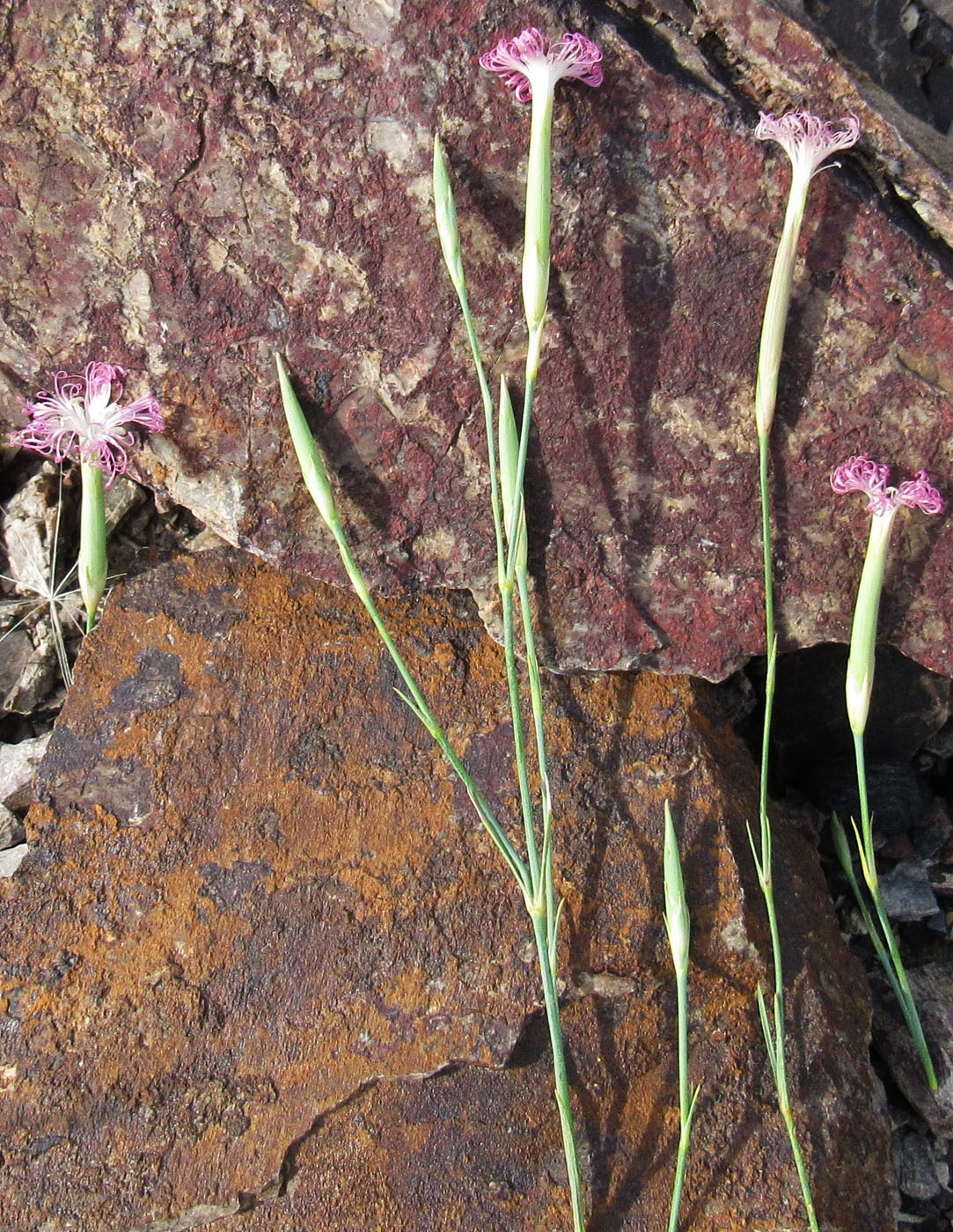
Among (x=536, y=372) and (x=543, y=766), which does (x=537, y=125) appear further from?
(x=543, y=766)

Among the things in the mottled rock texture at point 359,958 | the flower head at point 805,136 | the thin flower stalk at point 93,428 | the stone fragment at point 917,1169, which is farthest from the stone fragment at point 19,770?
the stone fragment at point 917,1169

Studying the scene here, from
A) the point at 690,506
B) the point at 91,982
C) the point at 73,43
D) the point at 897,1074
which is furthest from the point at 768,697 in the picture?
the point at 73,43

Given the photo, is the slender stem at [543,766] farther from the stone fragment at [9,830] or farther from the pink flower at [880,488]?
the stone fragment at [9,830]

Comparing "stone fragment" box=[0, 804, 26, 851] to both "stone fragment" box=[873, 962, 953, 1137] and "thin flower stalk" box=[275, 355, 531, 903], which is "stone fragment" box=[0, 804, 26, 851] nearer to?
"thin flower stalk" box=[275, 355, 531, 903]

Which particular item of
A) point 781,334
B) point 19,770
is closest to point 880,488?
point 781,334

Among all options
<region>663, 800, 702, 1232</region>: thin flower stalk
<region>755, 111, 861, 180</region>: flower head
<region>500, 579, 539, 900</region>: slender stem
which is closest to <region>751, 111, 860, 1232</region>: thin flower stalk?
<region>755, 111, 861, 180</region>: flower head

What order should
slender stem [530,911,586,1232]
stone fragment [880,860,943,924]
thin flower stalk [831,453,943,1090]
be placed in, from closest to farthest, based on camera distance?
slender stem [530,911,586,1232] → thin flower stalk [831,453,943,1090] → stone fragment [880,860,943,924]
